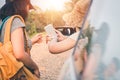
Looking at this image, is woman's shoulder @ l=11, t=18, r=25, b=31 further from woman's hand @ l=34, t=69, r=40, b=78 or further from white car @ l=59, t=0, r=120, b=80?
white car @ l=59, t=0, r=120, b=80

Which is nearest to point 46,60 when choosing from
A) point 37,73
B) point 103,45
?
point 37,73

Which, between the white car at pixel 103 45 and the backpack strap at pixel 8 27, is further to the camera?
the backpack strap at pixel 8 27

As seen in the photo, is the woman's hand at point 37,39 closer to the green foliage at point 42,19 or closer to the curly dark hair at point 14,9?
the green foliage at point 42,19

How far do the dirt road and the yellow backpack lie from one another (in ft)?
0.49

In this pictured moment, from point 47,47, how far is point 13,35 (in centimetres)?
31

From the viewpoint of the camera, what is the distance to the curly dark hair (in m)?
3.62

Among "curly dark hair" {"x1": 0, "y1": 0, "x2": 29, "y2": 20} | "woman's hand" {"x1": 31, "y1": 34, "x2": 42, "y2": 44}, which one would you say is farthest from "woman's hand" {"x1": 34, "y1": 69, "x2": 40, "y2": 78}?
"curly dark hair" {"x1": 0, "y1": 0, "x2": 29, "y2": 20}

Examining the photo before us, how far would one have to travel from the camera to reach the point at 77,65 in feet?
4.51

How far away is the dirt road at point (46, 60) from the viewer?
11.5 ft

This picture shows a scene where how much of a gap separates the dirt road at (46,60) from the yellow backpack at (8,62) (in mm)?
151

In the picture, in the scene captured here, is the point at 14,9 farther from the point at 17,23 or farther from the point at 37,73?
the point at 37,73

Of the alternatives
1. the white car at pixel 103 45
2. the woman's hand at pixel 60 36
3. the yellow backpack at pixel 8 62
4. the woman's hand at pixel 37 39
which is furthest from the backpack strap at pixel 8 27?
the white car at pixel 103 45

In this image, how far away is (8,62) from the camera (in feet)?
11.7

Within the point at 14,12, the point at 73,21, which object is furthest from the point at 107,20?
the point at 14,12
